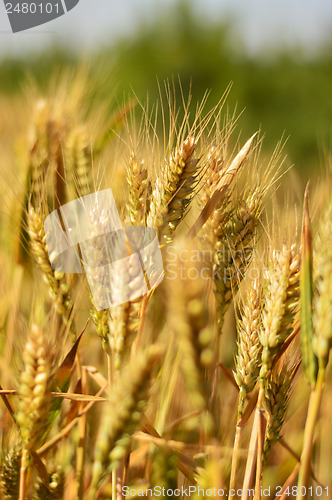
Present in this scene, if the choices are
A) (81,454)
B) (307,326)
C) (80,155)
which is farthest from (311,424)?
(80,155)

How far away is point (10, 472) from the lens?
62cm

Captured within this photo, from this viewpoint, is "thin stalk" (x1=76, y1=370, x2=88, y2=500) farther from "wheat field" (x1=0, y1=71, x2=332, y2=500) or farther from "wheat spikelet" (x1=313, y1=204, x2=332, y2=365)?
"wheat spikelet" (x1=313, y1=204, x2=332, y2=365)

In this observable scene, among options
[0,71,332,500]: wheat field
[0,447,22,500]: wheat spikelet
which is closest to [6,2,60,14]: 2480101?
[0,71,332,500]: wheat field

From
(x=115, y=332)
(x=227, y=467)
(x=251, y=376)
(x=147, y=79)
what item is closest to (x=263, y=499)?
(x=227, y=467)

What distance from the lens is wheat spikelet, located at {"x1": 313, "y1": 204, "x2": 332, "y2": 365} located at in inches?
16.8

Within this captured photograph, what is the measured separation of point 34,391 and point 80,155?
1.46 feet

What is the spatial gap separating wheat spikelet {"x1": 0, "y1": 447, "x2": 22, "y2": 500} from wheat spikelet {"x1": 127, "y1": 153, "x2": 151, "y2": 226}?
32 centimetres

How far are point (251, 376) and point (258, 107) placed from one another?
549 centimetres

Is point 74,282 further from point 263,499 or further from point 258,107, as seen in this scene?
point 258,107

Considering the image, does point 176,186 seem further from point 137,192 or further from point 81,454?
point 81,454

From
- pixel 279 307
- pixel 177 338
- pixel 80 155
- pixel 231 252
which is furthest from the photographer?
pixel 80 155

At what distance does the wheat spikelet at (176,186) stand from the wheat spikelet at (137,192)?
0.01m

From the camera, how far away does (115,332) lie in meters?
0.49

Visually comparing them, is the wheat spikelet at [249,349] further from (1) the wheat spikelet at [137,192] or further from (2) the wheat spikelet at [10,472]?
(2) the wheat spikelet at [10,472]
